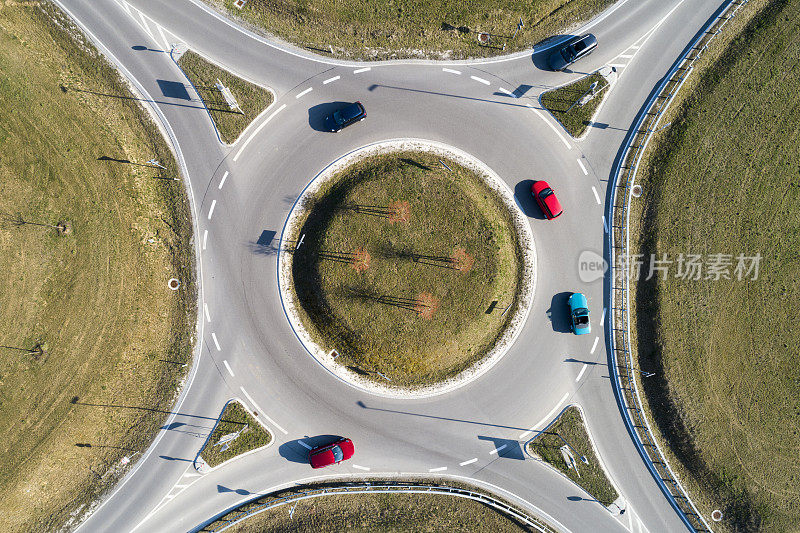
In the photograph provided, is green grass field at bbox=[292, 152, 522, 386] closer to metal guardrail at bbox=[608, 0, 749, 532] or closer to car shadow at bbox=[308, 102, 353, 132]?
car shadow at bbox=[308, 102, 353, 132]

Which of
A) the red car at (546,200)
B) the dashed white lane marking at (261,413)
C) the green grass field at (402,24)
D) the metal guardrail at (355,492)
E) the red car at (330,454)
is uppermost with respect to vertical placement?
the green grass field at (402,24)

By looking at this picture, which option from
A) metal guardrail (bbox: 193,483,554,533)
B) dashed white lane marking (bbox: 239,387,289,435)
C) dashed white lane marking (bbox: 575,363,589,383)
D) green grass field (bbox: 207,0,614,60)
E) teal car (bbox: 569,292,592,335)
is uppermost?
green grass field (bbox: 207,0,614,60)

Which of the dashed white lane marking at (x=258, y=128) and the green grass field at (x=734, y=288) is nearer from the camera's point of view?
the green grass field at (x=734, y=288)

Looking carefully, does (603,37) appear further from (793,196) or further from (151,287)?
(151,287)

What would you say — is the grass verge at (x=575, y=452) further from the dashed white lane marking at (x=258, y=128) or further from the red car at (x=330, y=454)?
the dashed white lane marking at (x=258, y=128)

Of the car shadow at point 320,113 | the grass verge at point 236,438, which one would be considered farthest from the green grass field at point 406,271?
the grass verge at point 236,438

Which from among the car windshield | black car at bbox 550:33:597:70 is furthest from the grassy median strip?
the car windshield

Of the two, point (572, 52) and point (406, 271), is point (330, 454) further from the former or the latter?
point (572, 52)
